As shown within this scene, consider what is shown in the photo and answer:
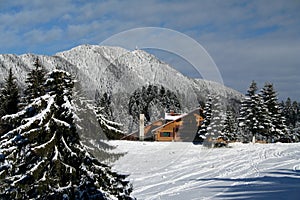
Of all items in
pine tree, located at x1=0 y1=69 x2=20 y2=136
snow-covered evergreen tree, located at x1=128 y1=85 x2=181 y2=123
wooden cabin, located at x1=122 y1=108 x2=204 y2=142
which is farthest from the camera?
wooden cabin, located at x1=122 y1=108 x2=204 y2=142

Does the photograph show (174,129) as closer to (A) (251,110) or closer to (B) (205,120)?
(B) (205,120)

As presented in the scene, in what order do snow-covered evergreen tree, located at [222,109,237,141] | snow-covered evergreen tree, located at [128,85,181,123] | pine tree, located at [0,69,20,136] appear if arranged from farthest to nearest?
snow-covered evergreen tree, located at [222,109,237,141] → snow-covered evergreen tree, located at [128,85,181,123] → pine tree, located at [0,69,20,136]

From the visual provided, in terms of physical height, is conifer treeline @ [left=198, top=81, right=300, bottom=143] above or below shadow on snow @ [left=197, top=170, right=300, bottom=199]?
above

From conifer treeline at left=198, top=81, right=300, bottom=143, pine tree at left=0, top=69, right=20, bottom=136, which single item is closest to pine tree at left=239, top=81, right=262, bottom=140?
conifer treeline at left=198, top=81, right=300, bottom=143

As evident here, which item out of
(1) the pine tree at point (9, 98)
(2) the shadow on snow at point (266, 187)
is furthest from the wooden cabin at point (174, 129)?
(2) the shadow on snow at point (266, 187)

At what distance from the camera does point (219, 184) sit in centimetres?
1481

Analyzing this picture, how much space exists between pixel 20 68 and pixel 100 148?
185925 millimetres

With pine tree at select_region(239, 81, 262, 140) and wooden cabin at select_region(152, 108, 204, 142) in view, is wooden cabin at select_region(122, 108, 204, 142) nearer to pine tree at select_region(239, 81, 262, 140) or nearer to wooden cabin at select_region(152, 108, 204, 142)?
wooden cabin at select_region(152, 108, 204, 142)

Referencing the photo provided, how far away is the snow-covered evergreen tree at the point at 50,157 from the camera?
8.84 metres

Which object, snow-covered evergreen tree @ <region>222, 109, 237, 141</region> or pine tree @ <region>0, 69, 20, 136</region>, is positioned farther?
snow-covered evergreen tree @ <region>222, 109, 237, 141</region>

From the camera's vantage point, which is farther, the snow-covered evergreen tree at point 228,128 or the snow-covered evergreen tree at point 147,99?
the snow-covered evergreen tree at point 228,128

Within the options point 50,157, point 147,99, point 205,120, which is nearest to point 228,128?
point 205,120

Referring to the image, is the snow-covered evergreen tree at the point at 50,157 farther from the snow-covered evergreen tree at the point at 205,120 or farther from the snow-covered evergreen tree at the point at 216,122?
the snow-covered evergreen tree at the point at 216,122

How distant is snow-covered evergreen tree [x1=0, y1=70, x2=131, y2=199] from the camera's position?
29.0ft
